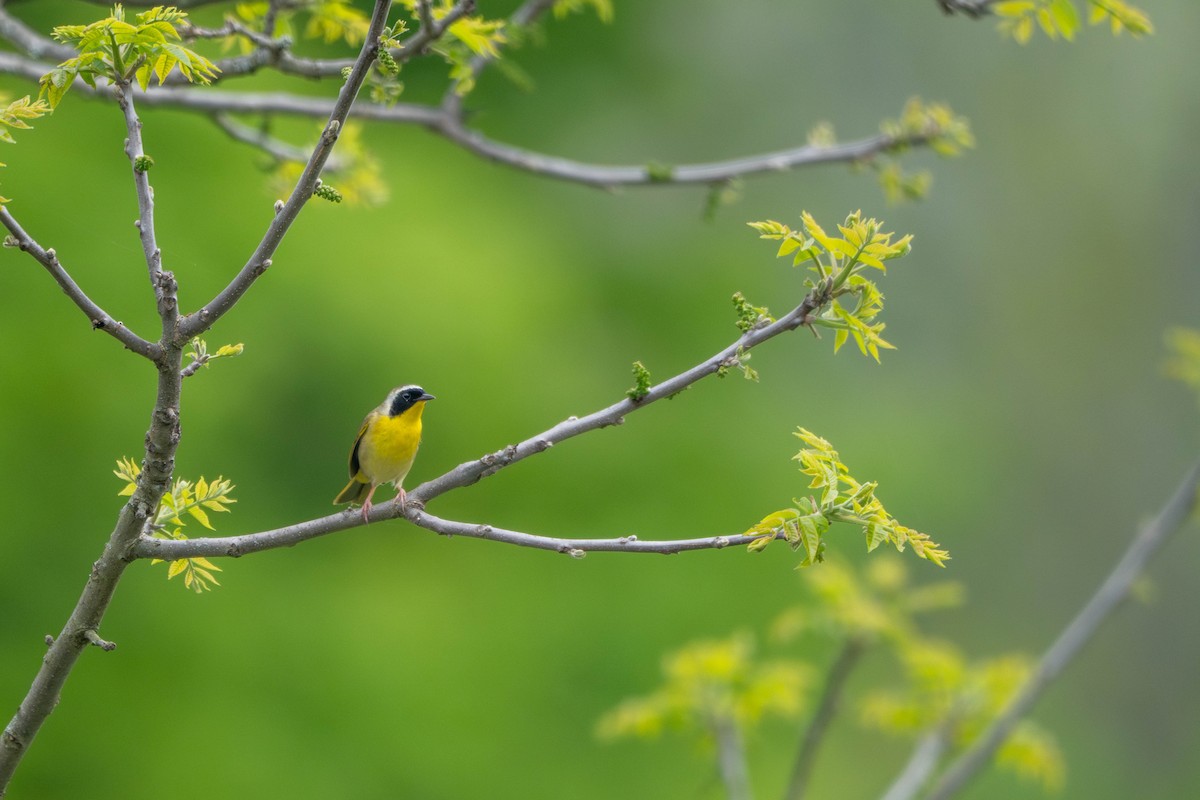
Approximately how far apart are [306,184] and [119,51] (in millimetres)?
618

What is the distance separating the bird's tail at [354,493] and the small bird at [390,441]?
8 cm

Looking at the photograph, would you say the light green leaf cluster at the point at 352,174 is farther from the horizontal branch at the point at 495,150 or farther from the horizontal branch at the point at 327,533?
the horizontal branch at the point at 327,533

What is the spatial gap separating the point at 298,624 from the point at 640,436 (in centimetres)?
339

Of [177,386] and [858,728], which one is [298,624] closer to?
[858,728]

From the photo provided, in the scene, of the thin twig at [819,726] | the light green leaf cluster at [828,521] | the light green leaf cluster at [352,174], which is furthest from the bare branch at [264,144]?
the thin twig at [819,726]

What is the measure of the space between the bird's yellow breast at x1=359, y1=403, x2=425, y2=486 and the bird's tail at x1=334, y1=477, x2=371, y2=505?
0.21 meters

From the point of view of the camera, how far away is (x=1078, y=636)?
5.11 meters

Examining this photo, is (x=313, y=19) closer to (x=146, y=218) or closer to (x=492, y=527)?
(x=146, y=218)

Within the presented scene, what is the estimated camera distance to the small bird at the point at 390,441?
454 centimetres

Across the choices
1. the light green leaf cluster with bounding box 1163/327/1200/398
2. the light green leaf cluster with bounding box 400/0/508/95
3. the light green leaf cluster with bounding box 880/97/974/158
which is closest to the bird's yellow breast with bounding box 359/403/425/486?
the light green leaf cluster with bounding box 400/0/508/95

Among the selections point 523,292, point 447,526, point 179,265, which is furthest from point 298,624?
point 447,526

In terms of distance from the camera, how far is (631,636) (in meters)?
9.53

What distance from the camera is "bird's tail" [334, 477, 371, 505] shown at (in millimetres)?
4927

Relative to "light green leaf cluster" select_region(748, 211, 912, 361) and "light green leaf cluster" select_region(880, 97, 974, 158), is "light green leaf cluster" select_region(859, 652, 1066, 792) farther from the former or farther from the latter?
"light green leaf cluster" select_region(748, 211, 912, 361)
